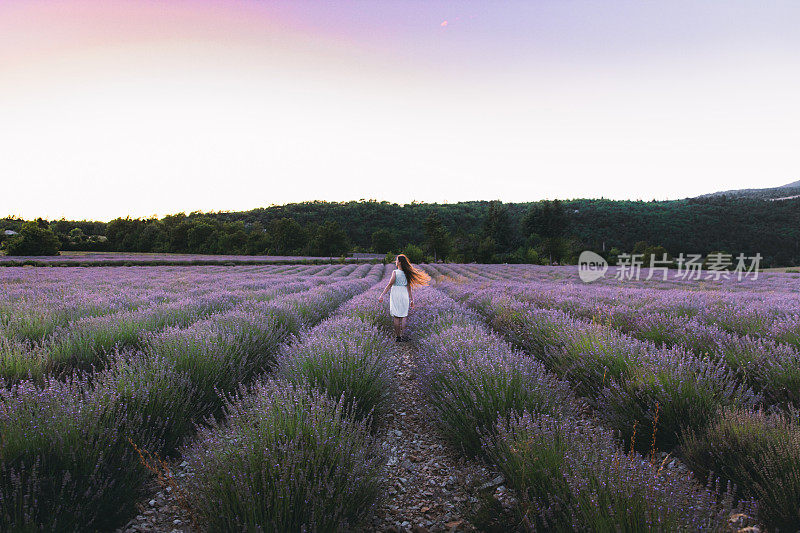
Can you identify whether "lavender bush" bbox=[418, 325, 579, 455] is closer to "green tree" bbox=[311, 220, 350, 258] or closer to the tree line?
the tree line

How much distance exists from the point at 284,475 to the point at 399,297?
4.64 meters

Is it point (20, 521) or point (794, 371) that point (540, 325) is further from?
point (20, 521)

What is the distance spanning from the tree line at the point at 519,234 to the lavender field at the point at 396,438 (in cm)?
4255

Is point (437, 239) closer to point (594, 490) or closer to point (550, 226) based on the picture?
point (550, 226)

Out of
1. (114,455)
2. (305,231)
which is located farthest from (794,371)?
(305,231)

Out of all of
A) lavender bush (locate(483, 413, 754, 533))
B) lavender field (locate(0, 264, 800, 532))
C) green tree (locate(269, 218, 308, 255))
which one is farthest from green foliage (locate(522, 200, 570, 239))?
lavender bush (locate(483, 413, 754, 533))

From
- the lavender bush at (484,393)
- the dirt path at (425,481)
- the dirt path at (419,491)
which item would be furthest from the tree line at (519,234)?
the dirt path at (419,491)

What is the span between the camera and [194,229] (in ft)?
200

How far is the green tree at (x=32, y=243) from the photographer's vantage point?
120 ft

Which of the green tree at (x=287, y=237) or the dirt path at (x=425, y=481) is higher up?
the green tree at (x=287, y=237)

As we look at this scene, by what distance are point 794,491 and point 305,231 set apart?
199 feet

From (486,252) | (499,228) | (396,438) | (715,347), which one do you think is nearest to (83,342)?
(396,438)

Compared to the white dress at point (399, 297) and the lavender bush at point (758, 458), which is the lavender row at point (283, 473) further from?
the white dress at point (399, 297)

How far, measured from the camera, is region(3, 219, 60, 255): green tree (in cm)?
3672
